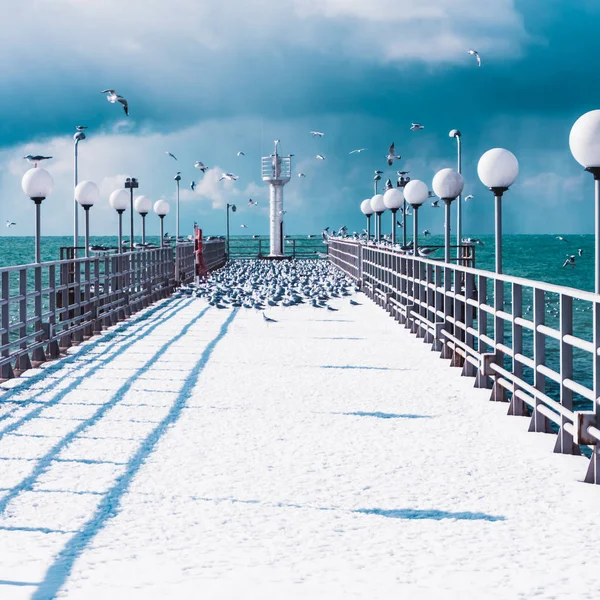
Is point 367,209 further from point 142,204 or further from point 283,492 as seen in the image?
point 283,492

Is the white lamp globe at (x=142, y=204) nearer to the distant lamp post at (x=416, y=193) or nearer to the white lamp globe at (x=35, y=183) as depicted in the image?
the distant lamp post at (x=416, y=193)

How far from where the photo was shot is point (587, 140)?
620 centimetres

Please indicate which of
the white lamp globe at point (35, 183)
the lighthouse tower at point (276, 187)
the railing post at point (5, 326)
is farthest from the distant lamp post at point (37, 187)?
the lighthouse tower at point (276, 187)

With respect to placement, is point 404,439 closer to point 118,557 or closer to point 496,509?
point 496,509

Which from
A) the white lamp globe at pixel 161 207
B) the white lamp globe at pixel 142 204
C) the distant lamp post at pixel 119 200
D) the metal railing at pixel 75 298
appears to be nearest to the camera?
the metal railing at pixel 75 298

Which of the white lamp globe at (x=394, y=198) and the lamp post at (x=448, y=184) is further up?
the white lamp globe at (x=394, y=198)

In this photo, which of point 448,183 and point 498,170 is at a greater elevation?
point 448,183

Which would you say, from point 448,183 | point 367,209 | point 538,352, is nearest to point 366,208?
point 367,209

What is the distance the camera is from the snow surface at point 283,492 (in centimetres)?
389

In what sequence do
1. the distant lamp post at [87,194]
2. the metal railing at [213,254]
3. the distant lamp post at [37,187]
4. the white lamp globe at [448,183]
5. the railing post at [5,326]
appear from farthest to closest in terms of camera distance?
the metal railing at [213,254] → the distant lamp post at [87,194] → the white lamp globe at [448,183] → the distant lamp post at [37,187] → the railing post at [5,326]

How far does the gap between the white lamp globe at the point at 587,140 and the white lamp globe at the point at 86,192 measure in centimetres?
1221

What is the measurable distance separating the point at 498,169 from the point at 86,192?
9.52 m

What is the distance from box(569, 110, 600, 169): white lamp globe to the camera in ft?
20.2

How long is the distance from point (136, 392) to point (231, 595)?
212 inches
